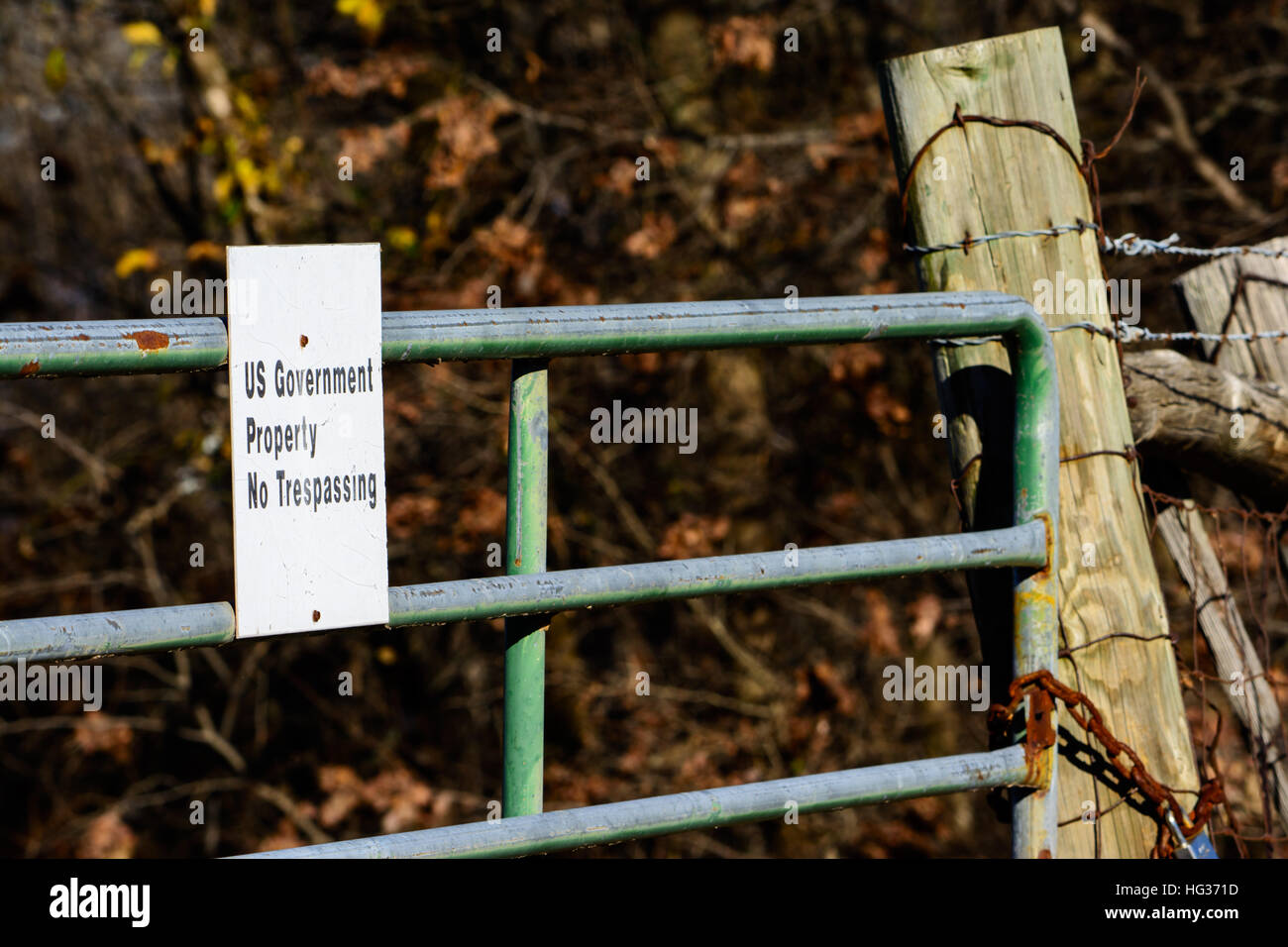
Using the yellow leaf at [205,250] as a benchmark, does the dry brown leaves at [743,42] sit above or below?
above

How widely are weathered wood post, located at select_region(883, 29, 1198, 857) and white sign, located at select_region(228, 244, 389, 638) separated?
3.28 feet

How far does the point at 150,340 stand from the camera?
4.79ft

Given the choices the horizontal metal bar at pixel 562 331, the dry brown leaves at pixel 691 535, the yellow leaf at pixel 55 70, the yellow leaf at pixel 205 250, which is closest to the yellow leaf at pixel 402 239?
the yellow leaf at pixel 205 250

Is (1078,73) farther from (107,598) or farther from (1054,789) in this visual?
(107,598)

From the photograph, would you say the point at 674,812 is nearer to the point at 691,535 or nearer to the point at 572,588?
the point at 572,588

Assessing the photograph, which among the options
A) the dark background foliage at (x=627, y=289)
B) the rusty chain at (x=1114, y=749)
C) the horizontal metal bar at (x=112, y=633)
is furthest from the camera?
the dark background foliage at (x=627, y=289)

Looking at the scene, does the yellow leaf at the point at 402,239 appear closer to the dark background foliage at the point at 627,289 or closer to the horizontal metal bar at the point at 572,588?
the dark background foliage at the point at 627,289

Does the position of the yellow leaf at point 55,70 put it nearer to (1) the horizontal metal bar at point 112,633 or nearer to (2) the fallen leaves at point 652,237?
(2) the fallen leaves at point 652,237

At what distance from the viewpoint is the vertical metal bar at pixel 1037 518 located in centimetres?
198

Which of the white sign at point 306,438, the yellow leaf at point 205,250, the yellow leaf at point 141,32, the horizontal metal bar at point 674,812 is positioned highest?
the yellow leaf at point 141,32

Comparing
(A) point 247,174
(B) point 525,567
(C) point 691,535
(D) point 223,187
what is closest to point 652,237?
(C) point 691,535

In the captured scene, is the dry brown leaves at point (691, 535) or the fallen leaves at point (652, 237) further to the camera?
the dry brown leaves at point (691, 535)

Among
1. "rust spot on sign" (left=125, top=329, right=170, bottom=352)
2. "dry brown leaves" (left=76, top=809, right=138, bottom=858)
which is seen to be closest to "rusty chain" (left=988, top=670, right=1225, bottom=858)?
"rust spot on sign" (left=125, top=329, right=170, bottom=352)

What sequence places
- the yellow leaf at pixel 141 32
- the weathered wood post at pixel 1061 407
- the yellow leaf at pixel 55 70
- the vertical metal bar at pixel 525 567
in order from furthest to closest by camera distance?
the yellow leaf at pixel 141 32, the yellow leaf at pixel 55 70, the weathered wood post at pixel 1061 407, the vertical metal bar at pixel 525 567
